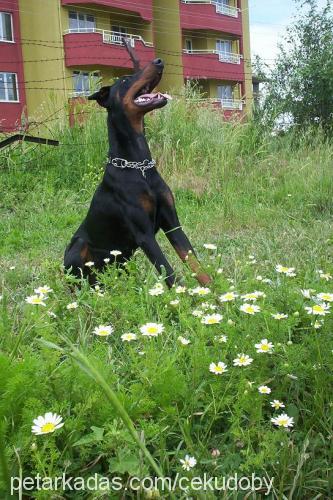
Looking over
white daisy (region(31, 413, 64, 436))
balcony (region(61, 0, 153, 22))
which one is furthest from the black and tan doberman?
balcony (region(61, 0, 153, 22))

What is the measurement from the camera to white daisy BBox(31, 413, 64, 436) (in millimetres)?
1140

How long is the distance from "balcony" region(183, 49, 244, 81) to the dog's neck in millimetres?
25859

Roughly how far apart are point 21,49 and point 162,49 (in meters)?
8.04

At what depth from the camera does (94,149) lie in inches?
312

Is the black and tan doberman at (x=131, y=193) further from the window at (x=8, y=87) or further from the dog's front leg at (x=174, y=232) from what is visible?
the window at (x=8, y=87)

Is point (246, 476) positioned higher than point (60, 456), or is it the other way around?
point (60, 456)

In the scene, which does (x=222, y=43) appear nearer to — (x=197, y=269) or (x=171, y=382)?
(x=197, y=269)

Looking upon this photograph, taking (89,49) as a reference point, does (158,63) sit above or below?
below

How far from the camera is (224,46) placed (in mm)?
31344

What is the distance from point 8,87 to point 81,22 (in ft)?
15.4

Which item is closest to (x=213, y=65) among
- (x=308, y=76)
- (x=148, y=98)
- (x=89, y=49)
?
(x=89, y=49)

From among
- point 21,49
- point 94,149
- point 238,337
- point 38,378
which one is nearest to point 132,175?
point 238,337

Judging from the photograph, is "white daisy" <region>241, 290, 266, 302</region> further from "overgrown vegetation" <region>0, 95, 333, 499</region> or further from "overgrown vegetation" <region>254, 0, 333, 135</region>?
"overgrown vegetation" <region>254, 0, 333, 135</region>

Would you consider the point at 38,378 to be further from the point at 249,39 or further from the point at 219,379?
the point at 249,39
